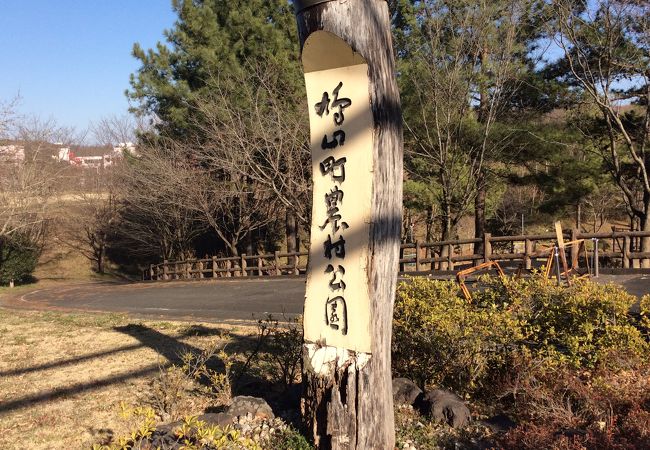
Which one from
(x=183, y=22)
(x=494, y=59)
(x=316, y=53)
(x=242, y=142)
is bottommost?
(x=316, y=53)

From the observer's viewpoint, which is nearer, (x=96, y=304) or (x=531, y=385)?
(x=531, y=385)

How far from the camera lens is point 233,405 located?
13.0ft

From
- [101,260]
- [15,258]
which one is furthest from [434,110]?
[101,260]

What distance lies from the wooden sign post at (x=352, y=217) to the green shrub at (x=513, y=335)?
1.07 m

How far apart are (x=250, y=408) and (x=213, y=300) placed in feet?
29.3

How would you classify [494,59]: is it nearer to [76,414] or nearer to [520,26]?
[520,26]

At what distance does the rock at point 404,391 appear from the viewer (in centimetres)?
414

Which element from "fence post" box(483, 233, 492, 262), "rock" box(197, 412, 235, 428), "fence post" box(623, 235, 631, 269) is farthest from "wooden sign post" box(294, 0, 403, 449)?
"fence post" box(483, 233, 492, 262)

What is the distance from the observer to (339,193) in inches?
134

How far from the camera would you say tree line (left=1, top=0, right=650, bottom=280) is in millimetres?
13844

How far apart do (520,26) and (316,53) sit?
1278 centimetres

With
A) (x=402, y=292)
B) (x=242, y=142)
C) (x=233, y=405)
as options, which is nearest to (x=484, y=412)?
(x=402, y=292)

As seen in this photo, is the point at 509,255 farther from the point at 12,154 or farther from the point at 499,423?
the point at 12,154

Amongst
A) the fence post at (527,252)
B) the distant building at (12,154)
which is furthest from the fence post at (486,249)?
the distant building at (12,154)
